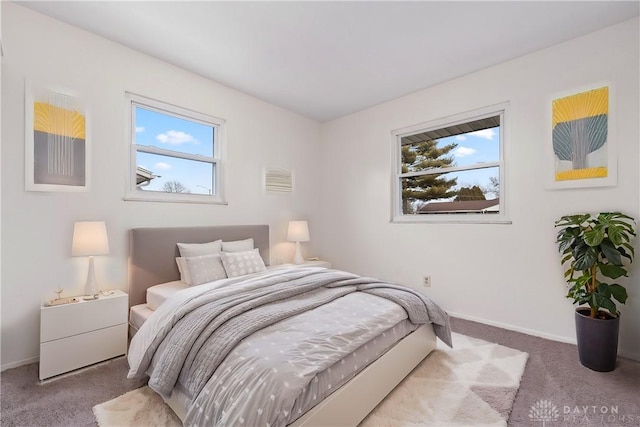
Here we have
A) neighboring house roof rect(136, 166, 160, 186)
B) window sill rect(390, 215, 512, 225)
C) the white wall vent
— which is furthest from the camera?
the white wall vent

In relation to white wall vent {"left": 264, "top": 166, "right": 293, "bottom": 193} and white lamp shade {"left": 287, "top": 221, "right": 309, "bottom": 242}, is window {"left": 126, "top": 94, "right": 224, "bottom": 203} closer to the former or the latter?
white wall vent {"left": 264, "top": 166, "right": 293, "bottom": 193}

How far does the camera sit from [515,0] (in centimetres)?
211

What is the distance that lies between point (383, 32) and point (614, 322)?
2.84m

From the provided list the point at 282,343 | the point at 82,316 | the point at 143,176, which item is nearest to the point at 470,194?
the point at 282,343

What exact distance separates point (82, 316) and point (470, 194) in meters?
3.80

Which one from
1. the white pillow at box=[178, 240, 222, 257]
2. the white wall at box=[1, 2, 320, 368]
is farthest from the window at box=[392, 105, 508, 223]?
the white pillow at box=[178, 240, 222, 257]

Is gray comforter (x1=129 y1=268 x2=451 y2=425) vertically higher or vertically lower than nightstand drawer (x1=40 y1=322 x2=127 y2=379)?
higher

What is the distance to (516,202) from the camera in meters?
2.86

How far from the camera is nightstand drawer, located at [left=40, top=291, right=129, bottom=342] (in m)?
2.00

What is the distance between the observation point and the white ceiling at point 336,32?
85.4 inches

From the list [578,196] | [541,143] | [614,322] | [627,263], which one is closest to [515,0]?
[541,143]

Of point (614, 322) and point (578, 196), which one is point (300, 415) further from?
point (578, 196)

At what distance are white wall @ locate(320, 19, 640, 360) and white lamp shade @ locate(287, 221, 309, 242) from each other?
0.83 metres

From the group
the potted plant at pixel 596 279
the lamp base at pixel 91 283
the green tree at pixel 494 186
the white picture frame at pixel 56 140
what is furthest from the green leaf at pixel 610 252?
the white picture frame at pixel 56 140
